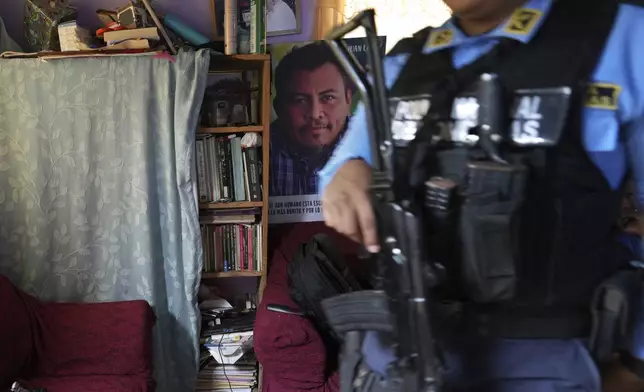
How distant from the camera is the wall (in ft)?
7.35

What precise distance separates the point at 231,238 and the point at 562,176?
174cm

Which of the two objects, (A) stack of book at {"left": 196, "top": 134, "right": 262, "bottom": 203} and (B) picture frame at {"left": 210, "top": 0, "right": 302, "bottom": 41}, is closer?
(A) stack of book at {"left": 196, "top": 134, "right": 262, "bottom": 203}

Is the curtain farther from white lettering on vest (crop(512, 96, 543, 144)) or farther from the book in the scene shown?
white lettering on vest (crop(512, 96, 543, 144))

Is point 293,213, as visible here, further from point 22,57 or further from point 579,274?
point 579,274

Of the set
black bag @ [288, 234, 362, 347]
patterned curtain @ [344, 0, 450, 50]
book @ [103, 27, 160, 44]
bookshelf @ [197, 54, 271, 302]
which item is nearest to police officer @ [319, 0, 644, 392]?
black bag @ [288, 234, 362, 347]

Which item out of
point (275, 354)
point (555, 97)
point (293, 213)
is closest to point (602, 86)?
point (555, 97)

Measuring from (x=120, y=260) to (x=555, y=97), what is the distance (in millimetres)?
1905

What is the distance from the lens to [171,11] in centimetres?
231

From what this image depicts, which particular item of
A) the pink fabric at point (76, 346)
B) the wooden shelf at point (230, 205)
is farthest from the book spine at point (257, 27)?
the pink fabric at point (76, 346)

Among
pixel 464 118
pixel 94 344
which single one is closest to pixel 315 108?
pixel 94 344

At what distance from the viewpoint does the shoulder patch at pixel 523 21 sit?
2.04 ft

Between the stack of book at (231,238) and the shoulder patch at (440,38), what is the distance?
5.19 feet

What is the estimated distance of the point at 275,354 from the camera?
1854 mm

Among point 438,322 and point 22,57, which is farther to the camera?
point 22,57
